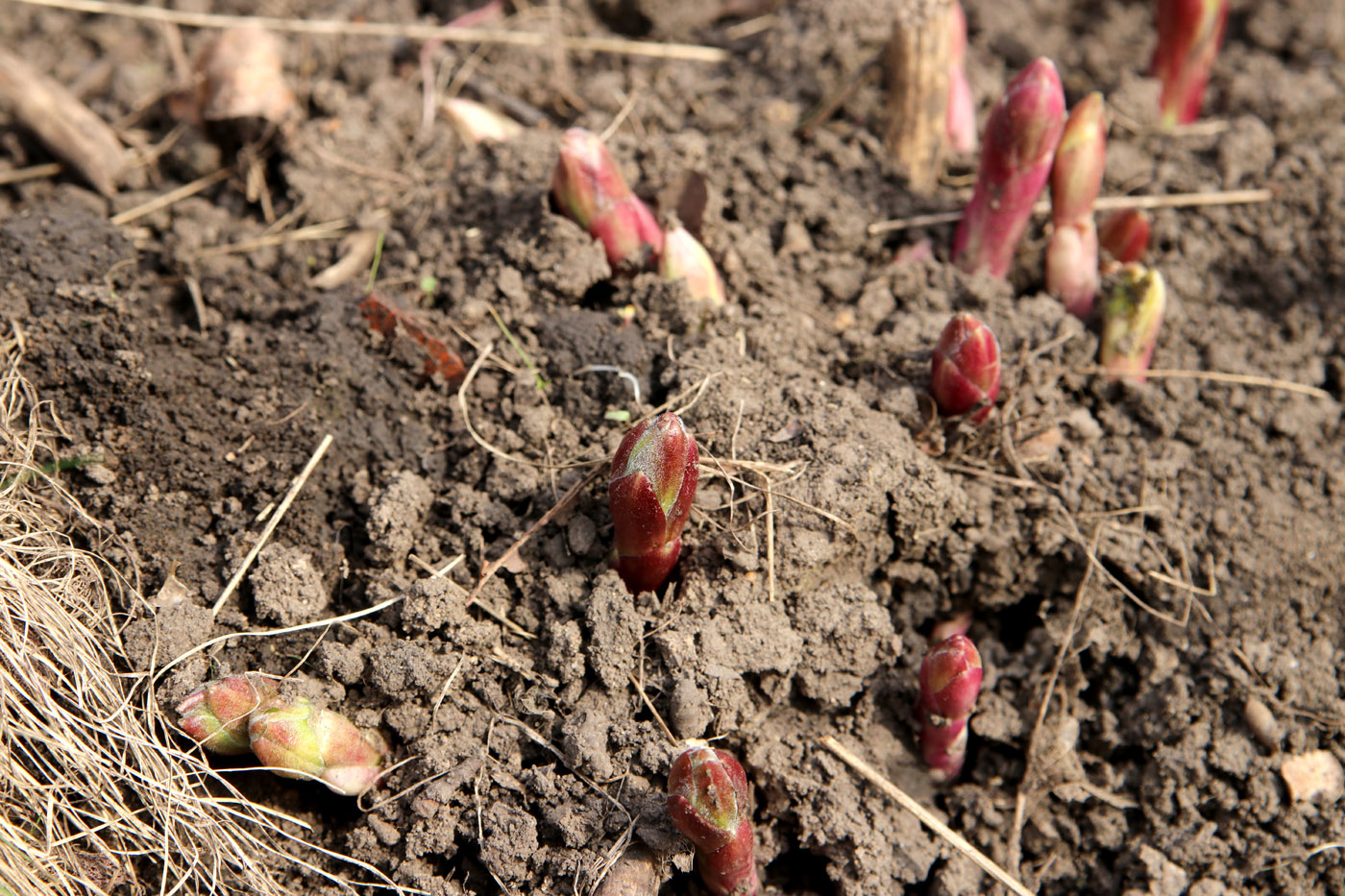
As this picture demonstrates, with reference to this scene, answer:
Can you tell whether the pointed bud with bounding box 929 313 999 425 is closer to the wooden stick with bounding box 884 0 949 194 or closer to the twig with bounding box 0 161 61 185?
the wooden stick with bounding box 884 0 949 194

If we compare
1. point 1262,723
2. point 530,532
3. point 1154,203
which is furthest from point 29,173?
point 1262,723

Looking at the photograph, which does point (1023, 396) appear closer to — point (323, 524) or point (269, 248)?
point (323, 524)

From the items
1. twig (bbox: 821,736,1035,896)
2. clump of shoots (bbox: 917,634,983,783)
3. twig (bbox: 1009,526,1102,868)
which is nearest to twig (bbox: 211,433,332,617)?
twig (bbox: 821,736,1035,896)

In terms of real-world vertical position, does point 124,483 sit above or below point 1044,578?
above

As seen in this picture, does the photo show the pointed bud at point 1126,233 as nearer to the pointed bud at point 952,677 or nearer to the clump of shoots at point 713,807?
the pointed bud at point 952,677

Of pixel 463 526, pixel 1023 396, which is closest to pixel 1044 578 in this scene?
pixel 1023 396
